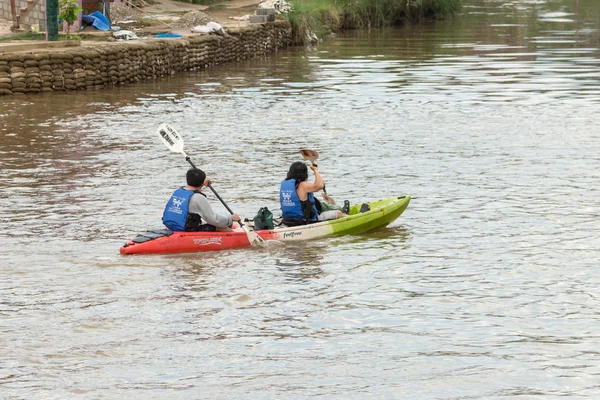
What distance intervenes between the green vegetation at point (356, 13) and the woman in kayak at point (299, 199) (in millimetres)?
33514

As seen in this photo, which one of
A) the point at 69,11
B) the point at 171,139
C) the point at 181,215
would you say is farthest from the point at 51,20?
the point at 181,215

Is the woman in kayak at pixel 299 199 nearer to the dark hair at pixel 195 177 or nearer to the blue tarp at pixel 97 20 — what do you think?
the dark hair at pixel 195 177

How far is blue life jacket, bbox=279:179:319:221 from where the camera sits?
14406 millimetres

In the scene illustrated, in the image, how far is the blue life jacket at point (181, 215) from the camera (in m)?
13.8

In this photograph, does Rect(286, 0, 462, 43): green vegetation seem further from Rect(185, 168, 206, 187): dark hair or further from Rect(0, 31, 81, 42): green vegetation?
Rect(185, 168, 206, 187): dark hair

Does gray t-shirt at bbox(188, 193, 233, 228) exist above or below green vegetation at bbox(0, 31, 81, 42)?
below

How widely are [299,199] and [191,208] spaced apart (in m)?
1.47

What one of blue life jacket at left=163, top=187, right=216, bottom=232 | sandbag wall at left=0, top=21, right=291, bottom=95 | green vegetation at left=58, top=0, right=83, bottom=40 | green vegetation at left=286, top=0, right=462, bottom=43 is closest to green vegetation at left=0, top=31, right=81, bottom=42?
green vegetation at left=58, top=0, right=83, bottom=40

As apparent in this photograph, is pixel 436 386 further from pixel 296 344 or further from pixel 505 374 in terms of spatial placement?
pixel 296 344

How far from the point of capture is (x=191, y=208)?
13.9 metres

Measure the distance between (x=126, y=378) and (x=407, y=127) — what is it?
1685cm

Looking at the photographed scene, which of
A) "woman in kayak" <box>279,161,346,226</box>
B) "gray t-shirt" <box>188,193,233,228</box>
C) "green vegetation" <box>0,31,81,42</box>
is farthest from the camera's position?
"green vegetation" <box>0,31,81,42</box>

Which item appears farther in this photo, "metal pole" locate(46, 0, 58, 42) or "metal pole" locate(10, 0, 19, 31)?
"metal pole" locate(10, 0, 19, 31)

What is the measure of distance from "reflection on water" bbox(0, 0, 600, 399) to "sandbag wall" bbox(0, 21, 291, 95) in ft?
3.14
